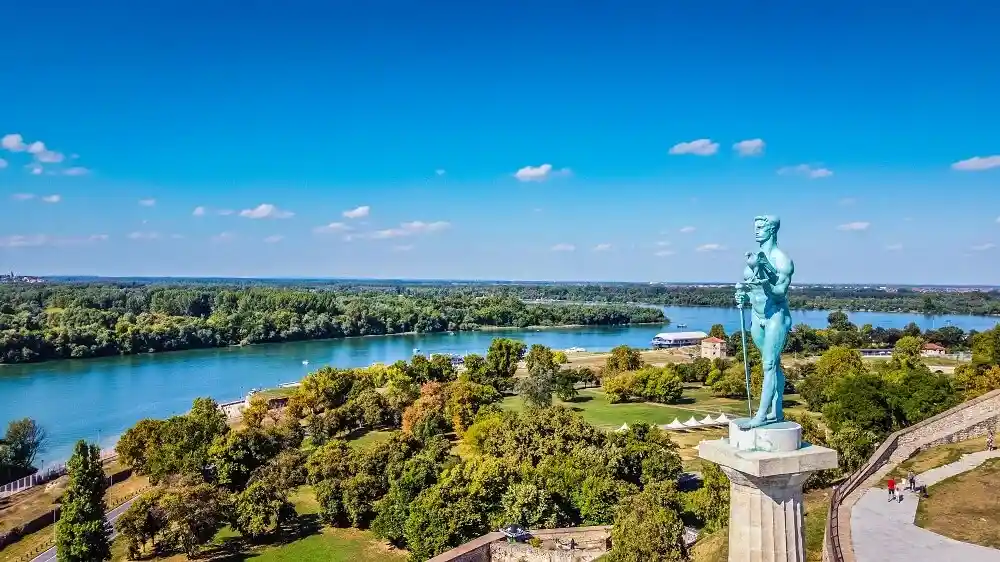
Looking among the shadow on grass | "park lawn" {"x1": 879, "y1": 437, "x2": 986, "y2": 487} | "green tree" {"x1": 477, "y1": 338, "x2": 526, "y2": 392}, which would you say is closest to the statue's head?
"park lawn" {"x1": 879, "y1": 437, "x2": 986, "y2": 487}

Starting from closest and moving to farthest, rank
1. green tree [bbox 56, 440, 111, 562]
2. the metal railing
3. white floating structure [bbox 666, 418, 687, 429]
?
green tree [bbox 56, 440, 111, 562] < the metal railing < white floating structure [bbox 666, 418, 687, 429]

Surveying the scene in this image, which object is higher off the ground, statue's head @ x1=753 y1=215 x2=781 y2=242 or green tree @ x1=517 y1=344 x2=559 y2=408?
statue's head @ x1=753 y1=215 x2=781 y2=242

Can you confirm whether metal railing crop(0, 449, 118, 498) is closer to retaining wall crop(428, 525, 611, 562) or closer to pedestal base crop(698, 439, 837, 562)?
retaining wall crop(428, 525, 611, 562)

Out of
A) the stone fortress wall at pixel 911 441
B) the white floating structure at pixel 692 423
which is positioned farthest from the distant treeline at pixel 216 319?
the stone fortress wall at pixel 911 441

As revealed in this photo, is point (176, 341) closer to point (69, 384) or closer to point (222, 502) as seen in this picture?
point (69, 384)

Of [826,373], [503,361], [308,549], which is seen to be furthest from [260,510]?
[826,373]

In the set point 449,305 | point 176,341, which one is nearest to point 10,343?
point 176,341

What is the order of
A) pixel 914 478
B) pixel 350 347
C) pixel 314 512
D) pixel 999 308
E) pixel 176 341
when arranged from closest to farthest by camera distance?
pixel 914 478 → pixel 314 512 → pixel 176 341 → pixel 350 347 → pixel 999 308
